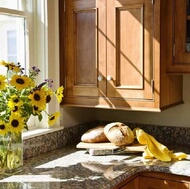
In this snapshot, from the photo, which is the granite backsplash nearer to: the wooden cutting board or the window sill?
the window sill

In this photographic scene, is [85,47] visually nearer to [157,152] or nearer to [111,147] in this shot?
[111,147]

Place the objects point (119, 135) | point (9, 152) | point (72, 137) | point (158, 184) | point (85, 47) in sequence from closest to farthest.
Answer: point (9, 152)
point (158, 184)
point (119, 135)
point (85, 47)
point (72, 137)

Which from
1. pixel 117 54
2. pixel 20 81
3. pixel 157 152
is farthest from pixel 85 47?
pixel 157 152

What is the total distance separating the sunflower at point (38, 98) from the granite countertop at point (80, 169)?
1.18 ft

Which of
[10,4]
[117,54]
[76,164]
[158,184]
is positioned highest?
[10,4]

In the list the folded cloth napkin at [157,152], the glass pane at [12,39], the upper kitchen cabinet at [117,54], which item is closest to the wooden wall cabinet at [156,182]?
the folded cloth napkin at [157,152]

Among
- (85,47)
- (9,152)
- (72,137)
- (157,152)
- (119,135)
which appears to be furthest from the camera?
(72,137)

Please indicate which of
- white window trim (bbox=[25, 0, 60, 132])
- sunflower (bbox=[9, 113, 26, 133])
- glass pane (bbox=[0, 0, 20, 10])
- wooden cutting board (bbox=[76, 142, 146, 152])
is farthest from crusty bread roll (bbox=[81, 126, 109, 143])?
glass pane (bbox=[0, 0, 20, 10])

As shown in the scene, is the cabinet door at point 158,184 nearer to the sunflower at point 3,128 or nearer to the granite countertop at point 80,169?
the granite countertop at point 80,169

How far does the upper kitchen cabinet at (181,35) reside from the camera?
2125 millimetres

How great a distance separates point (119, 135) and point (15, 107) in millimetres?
710

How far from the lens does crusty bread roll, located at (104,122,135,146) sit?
219 centimetres

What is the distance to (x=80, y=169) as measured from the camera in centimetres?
193

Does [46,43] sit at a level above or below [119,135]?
above
